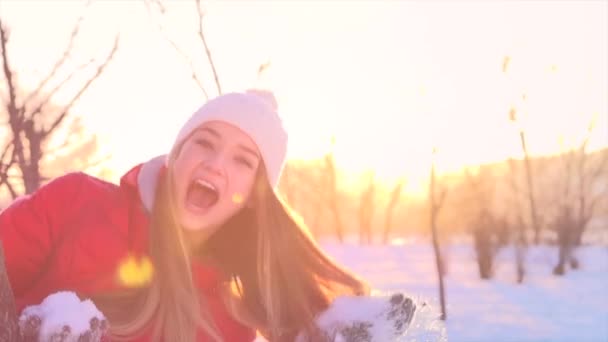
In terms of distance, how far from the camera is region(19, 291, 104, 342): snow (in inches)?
66.9

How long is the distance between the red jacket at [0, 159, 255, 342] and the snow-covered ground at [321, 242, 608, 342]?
1.20 metres

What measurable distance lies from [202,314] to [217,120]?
75cm

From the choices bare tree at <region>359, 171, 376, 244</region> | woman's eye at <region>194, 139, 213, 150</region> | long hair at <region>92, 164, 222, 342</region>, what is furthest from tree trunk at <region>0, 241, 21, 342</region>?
bare tree at <region>359, 171, 376, 244</region>

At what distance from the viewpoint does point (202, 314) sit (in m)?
2.61

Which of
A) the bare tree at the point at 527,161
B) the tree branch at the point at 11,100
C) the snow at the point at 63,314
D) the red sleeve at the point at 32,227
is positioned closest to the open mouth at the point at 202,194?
the red sleeve at the point at 32,227

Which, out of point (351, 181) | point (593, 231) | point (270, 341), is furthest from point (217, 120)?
point (351, 181)

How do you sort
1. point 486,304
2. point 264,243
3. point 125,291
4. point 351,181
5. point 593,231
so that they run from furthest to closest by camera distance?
1. point 351,181
2. point 593,231
3. point 486,304
4. point 264,243
5. point 125,291

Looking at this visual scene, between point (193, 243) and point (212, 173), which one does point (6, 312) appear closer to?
point (212, 173)

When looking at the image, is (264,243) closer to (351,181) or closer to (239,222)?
(239,222)

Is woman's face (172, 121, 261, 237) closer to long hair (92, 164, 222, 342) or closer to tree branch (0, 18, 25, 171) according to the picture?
long hair (92, 164, 222, 342)

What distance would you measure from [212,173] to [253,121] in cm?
30

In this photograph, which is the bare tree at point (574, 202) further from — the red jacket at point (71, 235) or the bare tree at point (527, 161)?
the red jacket at point (71, 235)

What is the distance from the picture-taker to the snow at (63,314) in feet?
5.57

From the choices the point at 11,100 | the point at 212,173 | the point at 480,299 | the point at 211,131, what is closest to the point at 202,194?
the point at 212,173
